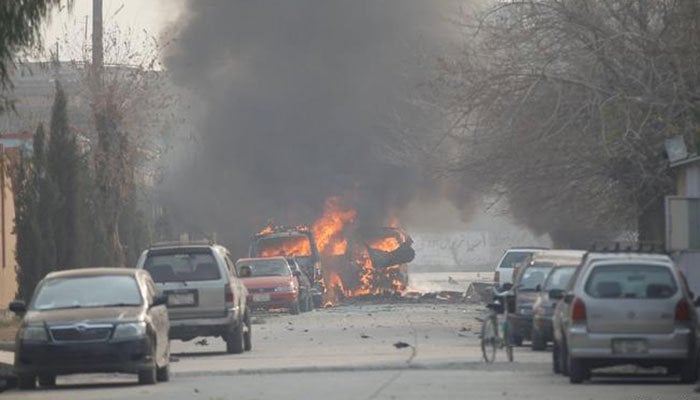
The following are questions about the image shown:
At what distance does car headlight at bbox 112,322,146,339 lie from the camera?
68.8 ft

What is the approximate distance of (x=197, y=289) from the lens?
94.3ft

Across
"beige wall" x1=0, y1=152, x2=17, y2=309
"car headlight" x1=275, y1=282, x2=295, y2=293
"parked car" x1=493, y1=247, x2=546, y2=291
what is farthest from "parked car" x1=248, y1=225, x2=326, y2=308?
"parked car" x1=493, y1=247, x2=546, y2=291

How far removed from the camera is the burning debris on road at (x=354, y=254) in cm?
6028

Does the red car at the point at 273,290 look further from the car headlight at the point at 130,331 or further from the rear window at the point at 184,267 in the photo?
the car headlight at the point at 130,331

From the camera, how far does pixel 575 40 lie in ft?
111

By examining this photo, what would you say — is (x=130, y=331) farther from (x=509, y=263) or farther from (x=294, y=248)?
(x=294, y=248)

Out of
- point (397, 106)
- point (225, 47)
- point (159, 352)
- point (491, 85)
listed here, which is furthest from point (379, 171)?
point (159, 352)

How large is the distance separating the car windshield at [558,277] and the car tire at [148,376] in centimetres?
830

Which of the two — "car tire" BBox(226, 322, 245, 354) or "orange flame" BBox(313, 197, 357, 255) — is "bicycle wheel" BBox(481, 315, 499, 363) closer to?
"car tire" BBox(226, 322, 245, 354)

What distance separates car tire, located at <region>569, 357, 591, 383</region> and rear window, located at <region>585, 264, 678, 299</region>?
83 centimetres

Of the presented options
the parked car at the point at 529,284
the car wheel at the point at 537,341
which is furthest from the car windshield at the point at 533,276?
the car wheel at the point at 537,341

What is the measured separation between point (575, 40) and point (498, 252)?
257ft

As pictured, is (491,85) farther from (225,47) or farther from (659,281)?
(225,47)

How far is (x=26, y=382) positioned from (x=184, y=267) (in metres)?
8.28
